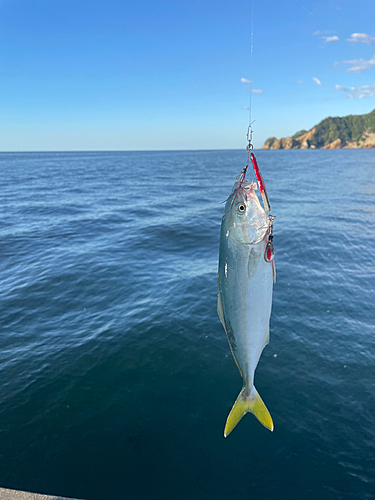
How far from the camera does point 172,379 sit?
8.93 meters

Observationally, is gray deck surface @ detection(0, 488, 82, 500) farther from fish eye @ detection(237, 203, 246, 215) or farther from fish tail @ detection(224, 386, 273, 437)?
fish eye @ detection(237, 203, 246, 215)

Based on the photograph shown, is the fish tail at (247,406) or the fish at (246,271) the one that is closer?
the fish at (246,271)

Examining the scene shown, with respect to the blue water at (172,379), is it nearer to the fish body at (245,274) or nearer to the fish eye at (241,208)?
the fish body at (245,274)

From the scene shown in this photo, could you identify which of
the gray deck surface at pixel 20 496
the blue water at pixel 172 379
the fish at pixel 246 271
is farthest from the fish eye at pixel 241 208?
the blue water at pixel 172 379

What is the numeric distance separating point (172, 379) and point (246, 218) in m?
7.18

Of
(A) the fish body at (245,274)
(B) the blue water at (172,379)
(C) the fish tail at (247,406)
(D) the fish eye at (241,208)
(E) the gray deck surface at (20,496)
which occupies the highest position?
(D) the fish eye at (241,208)

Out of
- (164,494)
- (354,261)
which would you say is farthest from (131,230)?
(164,494)

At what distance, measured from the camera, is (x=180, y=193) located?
135 feet

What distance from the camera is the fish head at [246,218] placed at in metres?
3.26

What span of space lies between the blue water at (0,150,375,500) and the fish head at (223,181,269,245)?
5929mm

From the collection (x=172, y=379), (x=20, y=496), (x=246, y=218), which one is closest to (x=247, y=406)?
(x=246, y=218)

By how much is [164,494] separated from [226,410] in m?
2.48

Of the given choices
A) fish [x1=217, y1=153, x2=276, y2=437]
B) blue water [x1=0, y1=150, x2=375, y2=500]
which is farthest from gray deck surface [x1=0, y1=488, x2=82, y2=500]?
fish [x1=217, y1=153, x2=276, y2=437]

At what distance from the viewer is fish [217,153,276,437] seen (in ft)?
10.8
